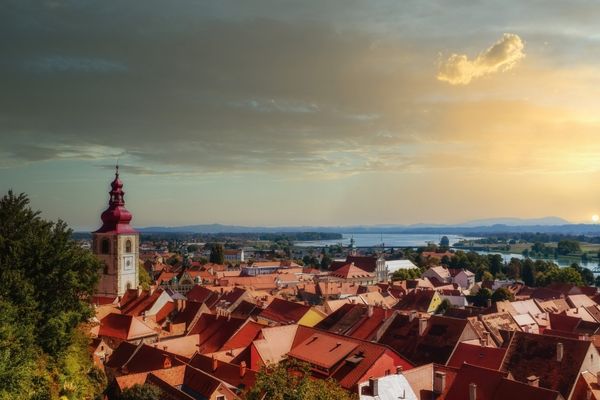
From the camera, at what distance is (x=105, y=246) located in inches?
2852

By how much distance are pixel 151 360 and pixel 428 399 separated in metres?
19.5

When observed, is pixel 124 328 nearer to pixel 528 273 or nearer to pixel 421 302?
pixel 421 302

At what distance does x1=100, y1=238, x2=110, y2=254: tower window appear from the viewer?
72.2m

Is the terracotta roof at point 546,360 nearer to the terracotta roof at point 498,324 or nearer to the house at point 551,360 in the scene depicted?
the house at point 551,360

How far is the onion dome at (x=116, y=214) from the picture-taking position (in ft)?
238

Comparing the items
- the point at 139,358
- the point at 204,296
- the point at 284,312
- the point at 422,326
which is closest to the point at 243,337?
the point at 139,358

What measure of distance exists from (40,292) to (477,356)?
1141 inches

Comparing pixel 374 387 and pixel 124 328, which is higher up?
pixel 374 387

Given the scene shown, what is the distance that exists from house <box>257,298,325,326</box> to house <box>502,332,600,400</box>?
25.1m

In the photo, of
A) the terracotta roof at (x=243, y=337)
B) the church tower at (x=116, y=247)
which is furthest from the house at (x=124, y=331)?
the church tower at (x=116, y=247)

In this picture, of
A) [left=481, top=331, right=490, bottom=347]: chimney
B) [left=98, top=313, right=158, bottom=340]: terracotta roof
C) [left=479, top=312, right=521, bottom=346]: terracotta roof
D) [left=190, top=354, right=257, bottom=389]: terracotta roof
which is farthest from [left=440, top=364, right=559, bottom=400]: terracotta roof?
[left=98, top=313, right=158, bottom=340]: terracotta roof

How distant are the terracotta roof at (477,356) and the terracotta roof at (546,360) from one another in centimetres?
54

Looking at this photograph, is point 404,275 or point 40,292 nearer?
point 40,292

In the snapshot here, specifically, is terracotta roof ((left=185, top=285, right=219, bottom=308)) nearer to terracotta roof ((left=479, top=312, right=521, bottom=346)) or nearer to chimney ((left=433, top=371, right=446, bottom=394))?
terracotta roof ((left=479, top=312, right=521, bottom=346))
